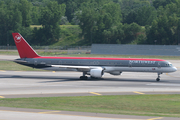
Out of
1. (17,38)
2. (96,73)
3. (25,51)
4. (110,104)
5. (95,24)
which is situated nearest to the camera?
(110,104)

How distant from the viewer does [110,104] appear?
22984mm

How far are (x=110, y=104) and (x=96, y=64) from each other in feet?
65.4

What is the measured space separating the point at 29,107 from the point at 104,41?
4737 inches

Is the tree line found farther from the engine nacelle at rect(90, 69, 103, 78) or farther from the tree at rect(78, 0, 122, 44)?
the engine nacelle at rect(90, 69, 103, 78)

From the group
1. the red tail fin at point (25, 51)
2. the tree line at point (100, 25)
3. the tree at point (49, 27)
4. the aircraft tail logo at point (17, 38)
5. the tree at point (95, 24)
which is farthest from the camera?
the tree at point (49, 27)

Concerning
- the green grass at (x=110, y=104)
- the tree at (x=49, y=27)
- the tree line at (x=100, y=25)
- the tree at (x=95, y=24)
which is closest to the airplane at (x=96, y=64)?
the green grass at (x=110, y=104)

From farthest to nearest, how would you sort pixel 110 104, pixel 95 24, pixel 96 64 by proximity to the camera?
pixel 95 24 < pixel 96 64 < pixel 110 104

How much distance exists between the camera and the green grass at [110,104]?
2077cm

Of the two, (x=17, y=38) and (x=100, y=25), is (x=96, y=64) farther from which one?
(x=100, y=25)

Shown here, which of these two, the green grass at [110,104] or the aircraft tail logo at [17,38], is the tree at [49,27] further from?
the green grass at [110,104]

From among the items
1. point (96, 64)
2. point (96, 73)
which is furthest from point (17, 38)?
point (96, 73)

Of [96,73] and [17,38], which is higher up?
[17,38]

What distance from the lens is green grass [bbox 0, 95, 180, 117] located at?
20766mm

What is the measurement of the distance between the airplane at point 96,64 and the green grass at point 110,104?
1401cm
